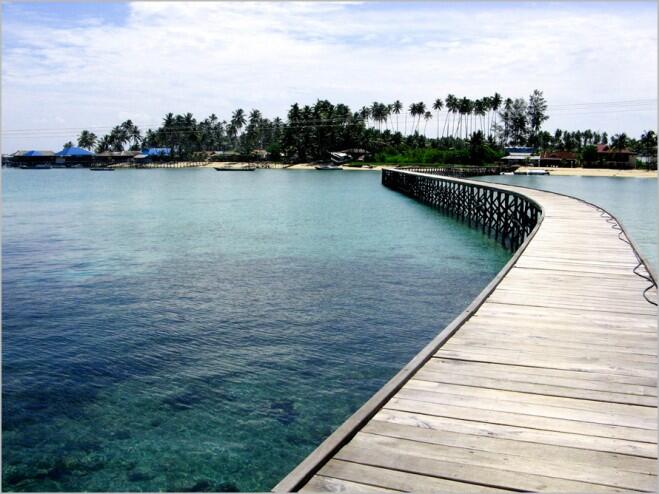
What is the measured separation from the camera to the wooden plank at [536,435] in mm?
3699

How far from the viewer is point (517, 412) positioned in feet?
14.2

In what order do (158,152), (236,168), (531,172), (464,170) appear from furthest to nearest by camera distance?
(158,152) < (236,168) < (531,172) < (464,170)

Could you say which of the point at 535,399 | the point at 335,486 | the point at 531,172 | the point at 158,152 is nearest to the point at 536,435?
the point at 535,399

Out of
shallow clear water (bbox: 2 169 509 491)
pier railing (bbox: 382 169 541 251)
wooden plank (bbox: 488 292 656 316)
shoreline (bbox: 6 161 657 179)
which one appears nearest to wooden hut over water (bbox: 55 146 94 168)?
shoreline (bbox: 6 161 657 179)

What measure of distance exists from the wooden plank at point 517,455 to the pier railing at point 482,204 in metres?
15.9

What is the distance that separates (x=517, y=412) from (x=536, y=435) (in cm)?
37

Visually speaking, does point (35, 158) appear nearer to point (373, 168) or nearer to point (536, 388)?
point (373, 168)

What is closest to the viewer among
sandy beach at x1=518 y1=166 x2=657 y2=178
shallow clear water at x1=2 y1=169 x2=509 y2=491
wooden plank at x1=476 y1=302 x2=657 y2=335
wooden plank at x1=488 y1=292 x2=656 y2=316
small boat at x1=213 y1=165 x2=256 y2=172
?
shallow clear water at x1=2 y1=169 x2=509 y2=491

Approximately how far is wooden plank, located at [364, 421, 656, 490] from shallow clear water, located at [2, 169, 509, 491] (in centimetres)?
243

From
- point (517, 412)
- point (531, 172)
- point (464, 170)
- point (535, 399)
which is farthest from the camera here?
point (531, 172)

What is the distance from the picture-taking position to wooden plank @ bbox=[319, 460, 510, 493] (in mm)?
3342

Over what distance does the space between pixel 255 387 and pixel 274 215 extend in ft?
78.6

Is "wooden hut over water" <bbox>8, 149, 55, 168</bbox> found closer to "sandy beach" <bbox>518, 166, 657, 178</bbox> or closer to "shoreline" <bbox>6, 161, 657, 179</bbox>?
"shoreline" <bbox>6, 161, 657, 179</bbox>

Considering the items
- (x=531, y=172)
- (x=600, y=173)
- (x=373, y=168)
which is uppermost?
(x=373, y=168)
